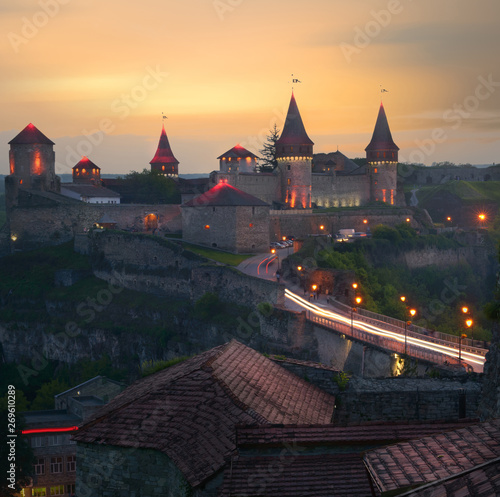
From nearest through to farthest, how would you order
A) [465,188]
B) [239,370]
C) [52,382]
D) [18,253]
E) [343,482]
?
1. [343,482]
2. [239,370]
3. [52,382]
4. [18,253]
5. [465,188]

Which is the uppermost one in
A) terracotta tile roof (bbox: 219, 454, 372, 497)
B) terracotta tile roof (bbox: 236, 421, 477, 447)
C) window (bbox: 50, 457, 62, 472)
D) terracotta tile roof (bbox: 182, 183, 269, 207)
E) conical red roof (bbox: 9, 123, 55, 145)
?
conical red roof (bbox: 9, 123, 55, 145)

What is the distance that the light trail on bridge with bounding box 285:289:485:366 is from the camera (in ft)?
107

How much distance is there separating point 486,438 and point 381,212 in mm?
70055

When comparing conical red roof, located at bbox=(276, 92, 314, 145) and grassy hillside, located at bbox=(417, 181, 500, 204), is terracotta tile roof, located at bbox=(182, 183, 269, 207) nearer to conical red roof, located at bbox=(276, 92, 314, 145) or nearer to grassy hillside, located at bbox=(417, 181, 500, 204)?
conical red roof, located at bbox=(276, 92, 314, 145)

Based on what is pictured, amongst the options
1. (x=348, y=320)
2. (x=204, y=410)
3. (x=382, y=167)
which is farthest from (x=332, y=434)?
(x=382, y=167)

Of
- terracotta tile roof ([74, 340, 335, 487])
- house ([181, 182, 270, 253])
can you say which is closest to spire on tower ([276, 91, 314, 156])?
house ([181, 182, 270, 253])

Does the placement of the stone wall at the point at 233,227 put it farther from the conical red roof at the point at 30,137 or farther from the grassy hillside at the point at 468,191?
the grassy hillside at the point at 468,191

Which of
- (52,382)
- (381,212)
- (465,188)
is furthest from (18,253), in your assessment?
(465,188)

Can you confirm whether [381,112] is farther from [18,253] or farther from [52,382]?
[52,382]

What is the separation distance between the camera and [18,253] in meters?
70.7

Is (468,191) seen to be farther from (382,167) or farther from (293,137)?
(293,137)

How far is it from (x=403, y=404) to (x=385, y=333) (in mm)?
19941

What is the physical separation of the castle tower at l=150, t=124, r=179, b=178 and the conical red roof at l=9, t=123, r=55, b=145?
22424 mm

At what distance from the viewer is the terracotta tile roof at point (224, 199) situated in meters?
63.1
